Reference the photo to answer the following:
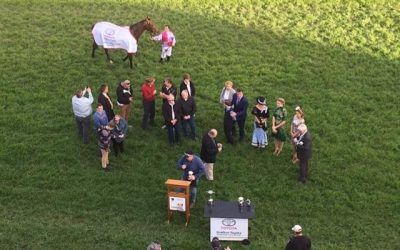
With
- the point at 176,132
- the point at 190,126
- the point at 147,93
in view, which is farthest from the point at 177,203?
the point at 147,93

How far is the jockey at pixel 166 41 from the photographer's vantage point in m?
19.6

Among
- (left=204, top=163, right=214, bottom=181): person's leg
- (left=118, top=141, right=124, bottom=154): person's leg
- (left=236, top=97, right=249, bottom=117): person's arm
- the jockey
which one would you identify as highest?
the jockey

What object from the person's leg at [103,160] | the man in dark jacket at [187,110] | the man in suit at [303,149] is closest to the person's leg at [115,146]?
the person's leg at [103,160]

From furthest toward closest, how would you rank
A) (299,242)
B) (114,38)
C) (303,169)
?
(114,38) < (303,169) < (299,242)

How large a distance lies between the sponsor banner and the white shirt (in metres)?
3.79

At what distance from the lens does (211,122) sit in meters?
17.6

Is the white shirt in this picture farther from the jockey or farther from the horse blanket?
the jockey

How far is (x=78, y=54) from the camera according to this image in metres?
20.5

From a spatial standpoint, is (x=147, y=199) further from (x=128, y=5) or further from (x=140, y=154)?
(x=128, y=5)

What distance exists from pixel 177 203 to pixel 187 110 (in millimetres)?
3131

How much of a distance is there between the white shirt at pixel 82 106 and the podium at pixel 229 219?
177 inches

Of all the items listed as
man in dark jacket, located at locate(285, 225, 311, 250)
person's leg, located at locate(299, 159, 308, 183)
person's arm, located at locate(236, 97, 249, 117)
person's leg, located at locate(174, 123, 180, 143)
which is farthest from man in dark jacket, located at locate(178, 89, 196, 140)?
man in dark jacket, located at locate(285, 225, 311, 250)

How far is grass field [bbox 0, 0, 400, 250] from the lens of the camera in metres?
14.3

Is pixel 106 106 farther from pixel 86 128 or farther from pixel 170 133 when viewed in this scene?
pixel 170 133
